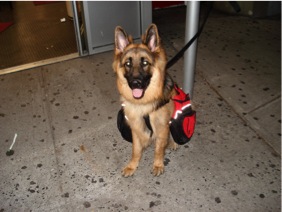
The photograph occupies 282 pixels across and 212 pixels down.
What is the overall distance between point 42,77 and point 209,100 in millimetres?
2705

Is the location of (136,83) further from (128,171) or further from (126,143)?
(126,143)

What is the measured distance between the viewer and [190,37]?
3.40 meters

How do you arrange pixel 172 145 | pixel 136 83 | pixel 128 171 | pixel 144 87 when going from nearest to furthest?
pixel 136 83, pixel 144 87, pixel 128 171, pixel 172 145

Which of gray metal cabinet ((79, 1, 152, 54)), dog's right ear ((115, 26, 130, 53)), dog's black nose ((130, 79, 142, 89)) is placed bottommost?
gray metal cabinet ((79, 1, 152, 54))

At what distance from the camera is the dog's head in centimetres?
251

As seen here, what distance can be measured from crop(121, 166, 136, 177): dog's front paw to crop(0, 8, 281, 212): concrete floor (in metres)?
0.06

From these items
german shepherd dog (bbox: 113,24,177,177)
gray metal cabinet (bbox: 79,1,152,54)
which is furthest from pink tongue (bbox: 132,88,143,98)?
gray metal cabinet (bbox: 79,1,152,54)

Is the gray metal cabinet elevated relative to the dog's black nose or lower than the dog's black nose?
lower

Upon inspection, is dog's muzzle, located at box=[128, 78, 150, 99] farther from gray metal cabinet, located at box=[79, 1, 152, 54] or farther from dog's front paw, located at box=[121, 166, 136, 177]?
gray metal cabinet, located at box=[79, 1, 152, 54]

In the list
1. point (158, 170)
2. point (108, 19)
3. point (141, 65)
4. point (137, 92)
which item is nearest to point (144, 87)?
point (137, 92)

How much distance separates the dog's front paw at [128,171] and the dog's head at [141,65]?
79cm

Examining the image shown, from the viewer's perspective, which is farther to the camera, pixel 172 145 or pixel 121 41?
pixel 172 145

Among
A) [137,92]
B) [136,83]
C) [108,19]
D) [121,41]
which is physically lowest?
[108,19]

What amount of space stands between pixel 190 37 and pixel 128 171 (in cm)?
176
